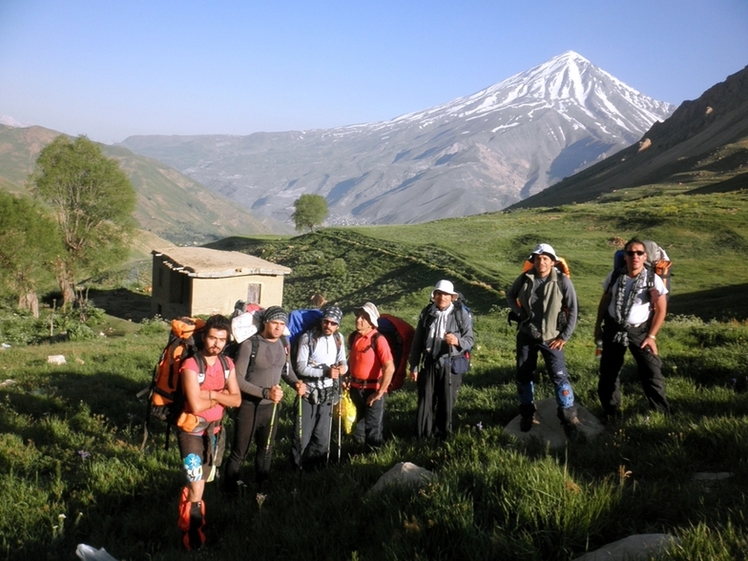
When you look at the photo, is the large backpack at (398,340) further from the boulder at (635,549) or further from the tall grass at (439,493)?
the boulder at (635,549)

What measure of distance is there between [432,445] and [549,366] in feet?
4.69

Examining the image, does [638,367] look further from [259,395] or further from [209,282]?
[209,282]

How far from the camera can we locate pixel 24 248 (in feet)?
112

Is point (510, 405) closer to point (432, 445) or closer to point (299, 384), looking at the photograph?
point (432, 445)

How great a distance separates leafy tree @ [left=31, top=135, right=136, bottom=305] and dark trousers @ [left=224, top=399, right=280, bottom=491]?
130ft

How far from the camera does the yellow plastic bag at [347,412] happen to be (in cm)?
602

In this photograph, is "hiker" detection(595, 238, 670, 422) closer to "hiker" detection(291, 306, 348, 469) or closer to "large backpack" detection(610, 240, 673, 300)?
"large backpack" detection(610, 240, 673, 300)

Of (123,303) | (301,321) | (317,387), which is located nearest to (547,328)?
(317,387)

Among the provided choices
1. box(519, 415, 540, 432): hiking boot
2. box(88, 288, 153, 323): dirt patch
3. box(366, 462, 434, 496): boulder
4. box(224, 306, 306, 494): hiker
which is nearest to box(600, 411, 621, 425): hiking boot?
box(519, 415, 540, 432): hiking boot

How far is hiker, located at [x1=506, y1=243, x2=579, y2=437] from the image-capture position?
219 inches

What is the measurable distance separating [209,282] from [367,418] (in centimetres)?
2417

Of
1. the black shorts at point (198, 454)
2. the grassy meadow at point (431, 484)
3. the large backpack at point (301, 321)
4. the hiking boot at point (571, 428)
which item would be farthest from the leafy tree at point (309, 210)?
the black shorts at point (198, 454)

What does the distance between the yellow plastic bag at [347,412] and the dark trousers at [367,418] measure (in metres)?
0.07

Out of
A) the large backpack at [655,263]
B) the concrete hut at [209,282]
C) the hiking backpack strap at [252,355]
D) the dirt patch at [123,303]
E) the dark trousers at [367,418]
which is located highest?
the large backpack at [655,263]
